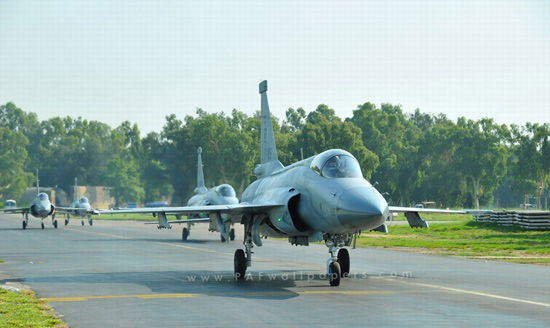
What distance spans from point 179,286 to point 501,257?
14.9 m

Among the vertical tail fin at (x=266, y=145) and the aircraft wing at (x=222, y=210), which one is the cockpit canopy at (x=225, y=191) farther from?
the aircraft wing at (x=222, y=210)

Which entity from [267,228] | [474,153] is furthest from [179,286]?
[474,153]

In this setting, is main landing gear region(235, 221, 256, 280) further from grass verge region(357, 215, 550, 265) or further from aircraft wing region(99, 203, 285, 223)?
grass verge region(357, 215, 550, 265)

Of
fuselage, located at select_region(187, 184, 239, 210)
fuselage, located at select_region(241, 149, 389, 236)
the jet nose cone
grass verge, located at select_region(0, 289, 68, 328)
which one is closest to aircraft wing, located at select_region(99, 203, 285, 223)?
fuselage, located at select_region(241, 149, 389, 236)

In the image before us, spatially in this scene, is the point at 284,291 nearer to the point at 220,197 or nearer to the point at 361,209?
the point at 361,209

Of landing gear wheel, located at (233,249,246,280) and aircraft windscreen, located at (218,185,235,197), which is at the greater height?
aircraft windscreen, located at (218,185,235,197)

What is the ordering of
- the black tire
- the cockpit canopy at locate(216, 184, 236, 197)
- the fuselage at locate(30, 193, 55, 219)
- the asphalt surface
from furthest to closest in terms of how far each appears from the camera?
the fuselage at locate(30, 193, 55, 219)
the cockpit canopy at locate(216, 184, 236, 197)
the black tire
the asphalt surface

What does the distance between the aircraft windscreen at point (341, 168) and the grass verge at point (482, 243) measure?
1101 cm

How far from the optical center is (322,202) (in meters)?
17.1

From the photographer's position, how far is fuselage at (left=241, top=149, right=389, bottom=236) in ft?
52.9

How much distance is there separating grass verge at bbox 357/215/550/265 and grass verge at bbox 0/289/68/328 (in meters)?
17.8

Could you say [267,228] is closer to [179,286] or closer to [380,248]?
[179,286]

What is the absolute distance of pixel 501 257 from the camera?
27.7m

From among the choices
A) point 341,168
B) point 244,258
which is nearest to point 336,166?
point 341,168
